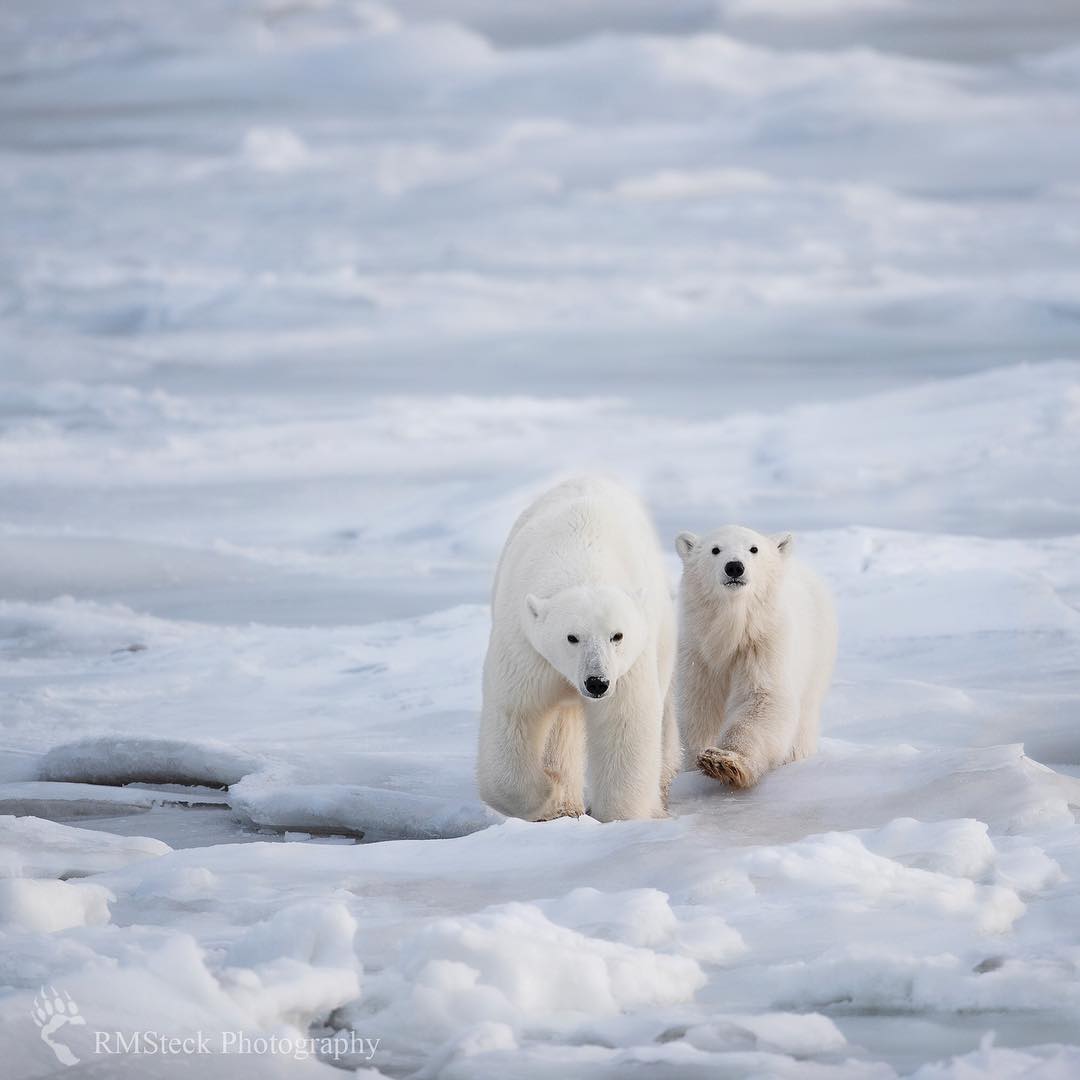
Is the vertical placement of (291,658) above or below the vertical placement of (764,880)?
below

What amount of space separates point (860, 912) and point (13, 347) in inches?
1055

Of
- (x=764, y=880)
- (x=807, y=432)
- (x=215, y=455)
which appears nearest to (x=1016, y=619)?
(x=764, y=880)

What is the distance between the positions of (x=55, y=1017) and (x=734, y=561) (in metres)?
2.71

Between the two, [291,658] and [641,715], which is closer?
[641,715]

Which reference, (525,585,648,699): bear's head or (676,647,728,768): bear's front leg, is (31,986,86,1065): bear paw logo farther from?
(676,647,728,768): bear's front leg

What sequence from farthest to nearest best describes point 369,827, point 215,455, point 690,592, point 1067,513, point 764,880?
1. point 215,455
2. point 1067,513
3. point 690,592
4. point 369,827
5. point 764,880

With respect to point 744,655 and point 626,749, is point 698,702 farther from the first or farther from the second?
point 626,749

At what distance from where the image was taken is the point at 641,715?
13.3ft

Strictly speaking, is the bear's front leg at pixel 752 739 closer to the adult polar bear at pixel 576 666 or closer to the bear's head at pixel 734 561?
the adult polar bear at pixel 576 666

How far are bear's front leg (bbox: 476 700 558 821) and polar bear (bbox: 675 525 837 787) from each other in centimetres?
51

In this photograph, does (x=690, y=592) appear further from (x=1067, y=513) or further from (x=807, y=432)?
(x=807, y=432)

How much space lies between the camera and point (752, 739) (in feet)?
14.7

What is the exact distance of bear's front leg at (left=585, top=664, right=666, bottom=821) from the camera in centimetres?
404

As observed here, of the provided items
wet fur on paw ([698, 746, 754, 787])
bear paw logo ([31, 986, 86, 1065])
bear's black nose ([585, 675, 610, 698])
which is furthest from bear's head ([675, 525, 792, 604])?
bear paw logo ([31, 986, 86, 1065])
